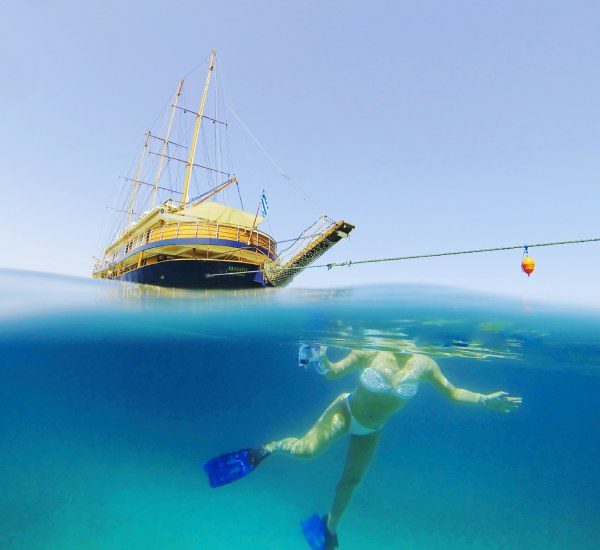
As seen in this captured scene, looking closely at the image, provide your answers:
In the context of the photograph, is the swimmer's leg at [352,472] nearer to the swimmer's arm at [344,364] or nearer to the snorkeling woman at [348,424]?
the snorkeling woman at [348,424]

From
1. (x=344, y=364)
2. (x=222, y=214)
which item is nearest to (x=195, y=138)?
(x=222, y=214)

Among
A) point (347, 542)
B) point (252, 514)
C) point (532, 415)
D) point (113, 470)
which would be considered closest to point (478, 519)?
point (532, 415)

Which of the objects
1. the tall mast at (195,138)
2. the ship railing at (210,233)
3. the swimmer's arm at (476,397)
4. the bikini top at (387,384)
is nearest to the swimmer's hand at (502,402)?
the swimmer's arm at (476,397)

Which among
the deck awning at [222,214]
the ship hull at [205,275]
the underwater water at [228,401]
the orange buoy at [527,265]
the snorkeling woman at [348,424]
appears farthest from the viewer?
the deck awning at [222,214]

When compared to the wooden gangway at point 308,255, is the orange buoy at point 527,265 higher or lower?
lower

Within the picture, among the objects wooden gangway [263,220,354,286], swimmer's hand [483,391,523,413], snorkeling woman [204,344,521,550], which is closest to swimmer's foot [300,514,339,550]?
snorkeling woman [204,344,521,550]

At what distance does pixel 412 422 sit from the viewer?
1569 inches

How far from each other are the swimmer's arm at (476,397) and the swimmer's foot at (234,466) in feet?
13.6

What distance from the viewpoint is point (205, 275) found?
624 inches

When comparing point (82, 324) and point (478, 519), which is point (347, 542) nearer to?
point (82, 324)

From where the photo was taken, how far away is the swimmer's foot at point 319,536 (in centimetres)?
758

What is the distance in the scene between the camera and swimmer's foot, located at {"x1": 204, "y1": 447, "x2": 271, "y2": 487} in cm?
688

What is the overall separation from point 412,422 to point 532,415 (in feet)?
42.0

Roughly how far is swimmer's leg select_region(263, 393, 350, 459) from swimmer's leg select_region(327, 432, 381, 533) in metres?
0.48
